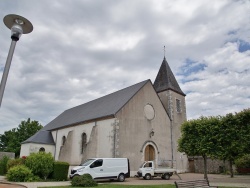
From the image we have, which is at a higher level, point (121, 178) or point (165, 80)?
point (165, 80)

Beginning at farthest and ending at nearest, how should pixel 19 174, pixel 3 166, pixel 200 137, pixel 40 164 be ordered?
pixel 3 166
pixel 200 137
pixel 40 164
pixel 19 174

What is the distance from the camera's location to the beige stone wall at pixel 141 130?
2177 centimetres

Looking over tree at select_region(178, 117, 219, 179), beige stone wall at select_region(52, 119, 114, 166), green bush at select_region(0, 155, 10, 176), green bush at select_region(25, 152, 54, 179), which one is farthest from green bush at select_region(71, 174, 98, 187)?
green bush at select_region(0, 155, 10, 176)

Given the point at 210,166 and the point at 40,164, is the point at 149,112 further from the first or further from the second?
the point at 40,164

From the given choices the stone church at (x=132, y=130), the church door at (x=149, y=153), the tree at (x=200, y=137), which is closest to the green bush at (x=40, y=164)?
the stone church at (x=132, y=130)

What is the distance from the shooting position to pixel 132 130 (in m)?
22.6

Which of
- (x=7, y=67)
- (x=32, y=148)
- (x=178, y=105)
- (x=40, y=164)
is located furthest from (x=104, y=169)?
(x=32, y=148)

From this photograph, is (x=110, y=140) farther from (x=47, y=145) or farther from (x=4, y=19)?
(x=4, y=19)

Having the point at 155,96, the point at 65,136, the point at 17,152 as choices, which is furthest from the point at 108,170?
the point at 17,152

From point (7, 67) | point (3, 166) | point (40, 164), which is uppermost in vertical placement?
point (7, 67)

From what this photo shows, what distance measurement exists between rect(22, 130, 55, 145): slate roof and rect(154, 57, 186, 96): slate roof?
1506 cm

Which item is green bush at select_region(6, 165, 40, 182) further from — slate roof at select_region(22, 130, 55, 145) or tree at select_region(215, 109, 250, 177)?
slate roof at select_region(22, 130, 55, 145)

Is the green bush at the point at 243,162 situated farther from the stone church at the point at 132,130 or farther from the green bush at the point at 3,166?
the green bush at the point at 3,166

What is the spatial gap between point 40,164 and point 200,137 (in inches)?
481
